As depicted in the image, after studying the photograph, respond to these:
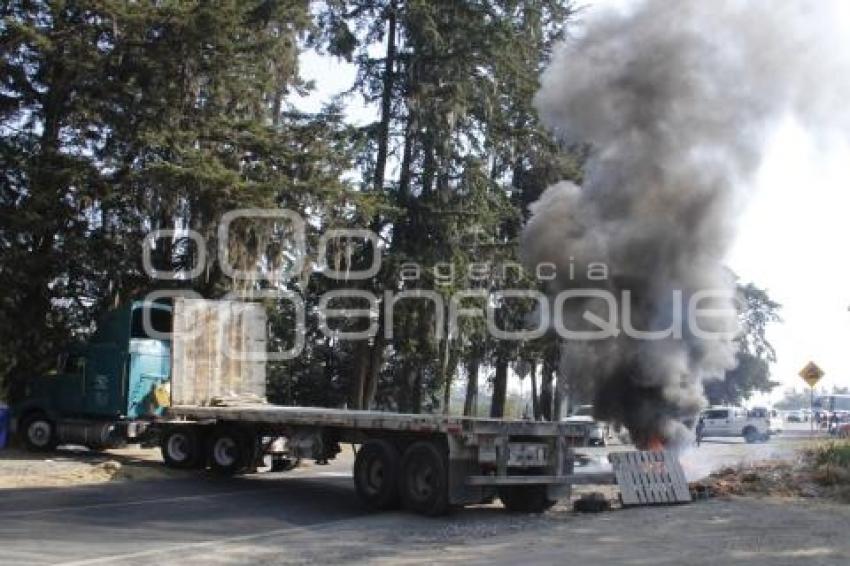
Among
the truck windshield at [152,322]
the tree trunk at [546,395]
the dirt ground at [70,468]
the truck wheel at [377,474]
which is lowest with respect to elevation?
the dirt ground at [70,468]

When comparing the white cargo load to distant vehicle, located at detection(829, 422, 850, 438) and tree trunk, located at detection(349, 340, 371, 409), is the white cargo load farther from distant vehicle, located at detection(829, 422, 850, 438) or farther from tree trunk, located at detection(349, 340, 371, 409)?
distant vehicle, located at detection(829, 422, 850, 438)

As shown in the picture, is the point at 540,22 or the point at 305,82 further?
the point at 540,22

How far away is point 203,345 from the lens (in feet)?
63.1

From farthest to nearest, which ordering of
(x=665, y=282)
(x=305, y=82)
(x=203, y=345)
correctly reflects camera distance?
(x=305, y=82)
(x=203, y=345)
(x=665, y=282)

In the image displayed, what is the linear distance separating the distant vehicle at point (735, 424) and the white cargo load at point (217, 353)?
1021 inches

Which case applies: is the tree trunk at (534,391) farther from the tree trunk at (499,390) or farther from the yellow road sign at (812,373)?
the yellow road sign at (812,373)

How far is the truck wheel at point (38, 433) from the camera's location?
67.4 ft

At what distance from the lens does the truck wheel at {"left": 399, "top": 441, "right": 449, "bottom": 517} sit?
13086mm

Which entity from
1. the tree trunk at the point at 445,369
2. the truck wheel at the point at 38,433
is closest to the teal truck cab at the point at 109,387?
the truck wheel at the point at 38,433

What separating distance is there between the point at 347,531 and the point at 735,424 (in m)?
33.1

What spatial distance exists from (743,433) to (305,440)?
99.4 ft

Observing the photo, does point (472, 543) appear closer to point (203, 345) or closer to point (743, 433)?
point (203, 345)

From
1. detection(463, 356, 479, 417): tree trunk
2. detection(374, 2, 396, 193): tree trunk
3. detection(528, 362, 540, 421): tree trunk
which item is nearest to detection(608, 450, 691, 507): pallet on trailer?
detection(374, 2, 396, 193): tree trunk

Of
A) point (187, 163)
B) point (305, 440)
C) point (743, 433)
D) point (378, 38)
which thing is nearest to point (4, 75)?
point (187, 163)
